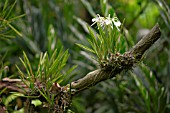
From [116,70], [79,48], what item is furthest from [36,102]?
[79,48]

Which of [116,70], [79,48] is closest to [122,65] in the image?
[116,70]

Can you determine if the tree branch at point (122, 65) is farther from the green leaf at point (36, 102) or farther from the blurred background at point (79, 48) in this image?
the blurred background at point (79, 48)

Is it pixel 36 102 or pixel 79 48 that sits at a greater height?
pixel 79 48

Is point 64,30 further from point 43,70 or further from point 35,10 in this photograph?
point 43,70

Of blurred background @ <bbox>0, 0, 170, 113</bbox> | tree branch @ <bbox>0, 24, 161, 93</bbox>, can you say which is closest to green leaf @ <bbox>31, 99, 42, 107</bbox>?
tree branch @ <bbox>0, 24, 161, 93</bbox>

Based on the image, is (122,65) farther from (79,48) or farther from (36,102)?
(79,48)

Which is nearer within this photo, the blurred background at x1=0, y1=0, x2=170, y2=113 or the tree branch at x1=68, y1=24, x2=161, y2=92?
the tree branch at x1=68, y1=24, x2=161, y2=92

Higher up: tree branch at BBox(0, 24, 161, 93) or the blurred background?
the blurred background

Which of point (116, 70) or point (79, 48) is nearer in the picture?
point (116, 70)

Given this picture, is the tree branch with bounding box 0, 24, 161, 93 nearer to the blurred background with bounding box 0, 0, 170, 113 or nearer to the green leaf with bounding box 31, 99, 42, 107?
the green leaf with bounding box 31, 99, 42, 107

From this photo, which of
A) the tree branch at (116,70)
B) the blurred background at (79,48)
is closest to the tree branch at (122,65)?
the tree branch at (116,70)

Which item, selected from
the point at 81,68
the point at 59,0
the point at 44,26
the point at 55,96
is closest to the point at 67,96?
the point at 55,96
